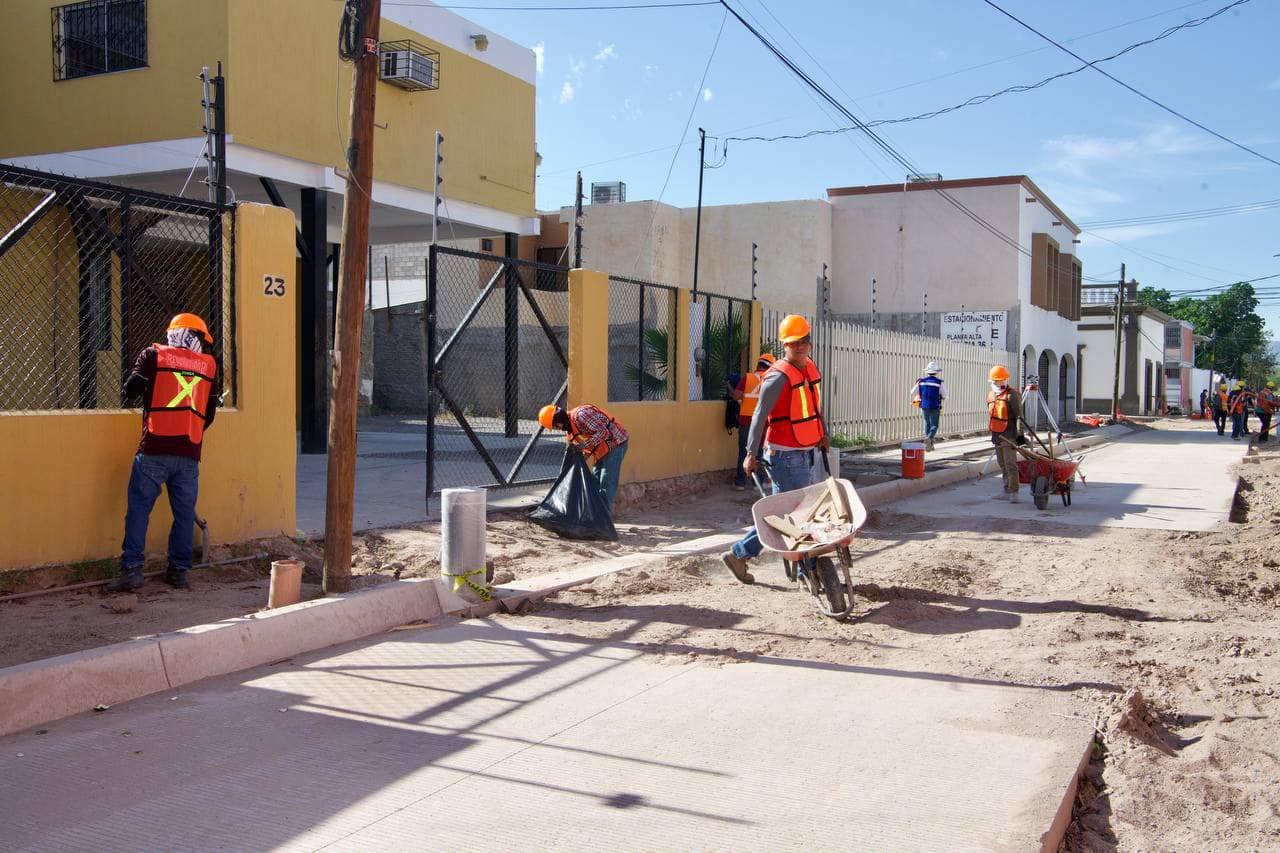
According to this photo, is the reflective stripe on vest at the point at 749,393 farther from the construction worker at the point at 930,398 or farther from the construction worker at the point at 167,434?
the construction worker at the point at 930,398

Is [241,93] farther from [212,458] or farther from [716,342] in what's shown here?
[212,458]

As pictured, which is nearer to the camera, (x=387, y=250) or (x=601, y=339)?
(x=601, y=339)

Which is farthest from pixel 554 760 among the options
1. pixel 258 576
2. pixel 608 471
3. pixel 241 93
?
pixel 241 93

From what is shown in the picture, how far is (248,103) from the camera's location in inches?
604

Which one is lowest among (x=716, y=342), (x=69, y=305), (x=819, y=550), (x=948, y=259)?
(x=819, y=550)

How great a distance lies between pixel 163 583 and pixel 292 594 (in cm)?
125

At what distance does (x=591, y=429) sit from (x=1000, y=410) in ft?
20.8

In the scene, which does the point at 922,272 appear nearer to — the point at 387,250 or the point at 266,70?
the point at 387,250

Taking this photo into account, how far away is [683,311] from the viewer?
1420cm

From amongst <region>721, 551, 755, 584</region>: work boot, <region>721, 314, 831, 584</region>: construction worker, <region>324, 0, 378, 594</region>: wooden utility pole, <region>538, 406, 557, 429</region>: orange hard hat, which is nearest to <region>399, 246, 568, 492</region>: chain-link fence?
<region>538, 406, 557, 429</region>: orange hard hat

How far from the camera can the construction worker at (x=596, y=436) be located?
974cm

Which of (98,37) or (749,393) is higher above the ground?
(98,37)

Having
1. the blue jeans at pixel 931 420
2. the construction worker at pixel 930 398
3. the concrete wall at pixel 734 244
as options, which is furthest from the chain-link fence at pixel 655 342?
the concrete wall at pixel 734 244

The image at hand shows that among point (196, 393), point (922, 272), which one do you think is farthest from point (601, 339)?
point (922, 272)
